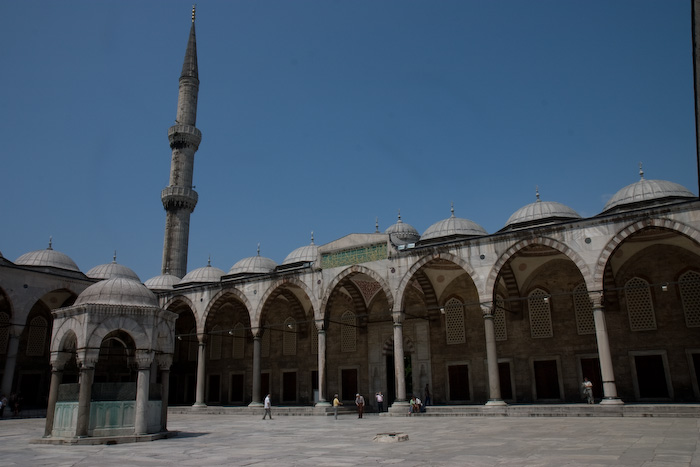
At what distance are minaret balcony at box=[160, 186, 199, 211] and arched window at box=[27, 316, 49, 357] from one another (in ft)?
27.9

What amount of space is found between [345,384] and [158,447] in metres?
14.5

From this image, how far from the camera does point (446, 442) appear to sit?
840cm

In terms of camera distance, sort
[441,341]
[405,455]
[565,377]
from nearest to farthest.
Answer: [405,455] → [565,377] → [441,341]

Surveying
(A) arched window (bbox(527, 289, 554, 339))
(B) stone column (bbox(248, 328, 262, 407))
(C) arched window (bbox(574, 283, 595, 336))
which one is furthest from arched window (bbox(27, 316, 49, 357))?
(C) arched window (bbox(574, 283, 595, 336))

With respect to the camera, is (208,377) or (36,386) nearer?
(36,386)

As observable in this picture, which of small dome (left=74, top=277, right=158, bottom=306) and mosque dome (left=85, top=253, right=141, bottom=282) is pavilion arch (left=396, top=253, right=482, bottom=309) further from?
mosque dome (left=85, top=253, right=141, bottom=282)

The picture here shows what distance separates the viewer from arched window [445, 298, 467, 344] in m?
20.2

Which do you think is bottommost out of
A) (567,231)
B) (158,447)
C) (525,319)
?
(158,447)

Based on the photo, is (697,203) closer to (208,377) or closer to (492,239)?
(492,239)

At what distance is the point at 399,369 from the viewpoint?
56.0 feet

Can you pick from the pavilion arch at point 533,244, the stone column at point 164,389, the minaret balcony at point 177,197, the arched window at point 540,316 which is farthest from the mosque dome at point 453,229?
the minaret balcony at point 177,197

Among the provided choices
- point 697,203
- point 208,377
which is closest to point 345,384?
point 208,377

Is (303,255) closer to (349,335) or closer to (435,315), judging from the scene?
(349,335)

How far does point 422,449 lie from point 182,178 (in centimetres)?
2497
